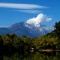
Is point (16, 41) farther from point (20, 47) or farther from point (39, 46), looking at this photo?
point (39, 46)

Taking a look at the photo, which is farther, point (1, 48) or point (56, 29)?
point (56, 29)

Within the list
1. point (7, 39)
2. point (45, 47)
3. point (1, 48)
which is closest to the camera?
point (1, 48)

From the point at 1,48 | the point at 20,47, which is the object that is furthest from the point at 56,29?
the point at 1,48

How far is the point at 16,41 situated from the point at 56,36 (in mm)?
17030

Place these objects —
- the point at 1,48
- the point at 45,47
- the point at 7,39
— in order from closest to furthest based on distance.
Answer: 1. the point at 1,48
2. the point at 7,39
3. the point at 45,47

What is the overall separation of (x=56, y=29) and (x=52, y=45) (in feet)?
21.4

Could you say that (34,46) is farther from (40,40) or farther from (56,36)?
(56,36)

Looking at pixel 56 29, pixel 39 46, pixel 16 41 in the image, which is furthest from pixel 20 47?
pixel 56 29

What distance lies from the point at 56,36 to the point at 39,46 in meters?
7.85

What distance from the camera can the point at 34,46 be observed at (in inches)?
4279

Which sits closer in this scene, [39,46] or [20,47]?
[20,47]

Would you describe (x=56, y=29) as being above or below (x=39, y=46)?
above

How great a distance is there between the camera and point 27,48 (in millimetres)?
101875

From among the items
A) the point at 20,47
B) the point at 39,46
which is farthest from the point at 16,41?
the point at 39,46
